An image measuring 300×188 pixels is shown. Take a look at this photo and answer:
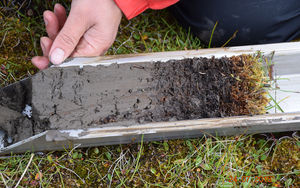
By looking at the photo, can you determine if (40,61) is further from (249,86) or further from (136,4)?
(249,86)

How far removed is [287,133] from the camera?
1653 millimetres

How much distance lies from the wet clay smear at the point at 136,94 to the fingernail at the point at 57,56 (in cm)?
6

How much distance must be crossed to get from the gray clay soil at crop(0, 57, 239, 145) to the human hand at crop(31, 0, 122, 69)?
20 centimetres

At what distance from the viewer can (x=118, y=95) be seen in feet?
4.13

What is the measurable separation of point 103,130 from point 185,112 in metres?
0.55

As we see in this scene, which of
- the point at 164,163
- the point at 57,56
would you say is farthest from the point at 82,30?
the point at 164,163

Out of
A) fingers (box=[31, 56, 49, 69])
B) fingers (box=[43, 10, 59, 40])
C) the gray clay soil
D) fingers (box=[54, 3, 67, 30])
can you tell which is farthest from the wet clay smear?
fingers (box=[54, 3, 67, 30])

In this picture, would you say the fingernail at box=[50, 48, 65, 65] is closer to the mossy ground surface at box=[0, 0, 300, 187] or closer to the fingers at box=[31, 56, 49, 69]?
the fingers at box=[31, 56, 49, 69]

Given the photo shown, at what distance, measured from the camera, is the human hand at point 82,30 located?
137cm

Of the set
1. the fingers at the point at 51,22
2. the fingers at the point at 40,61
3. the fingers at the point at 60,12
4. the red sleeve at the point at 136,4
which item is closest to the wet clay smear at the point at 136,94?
the fingers at the point at 40,61

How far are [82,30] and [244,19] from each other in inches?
55.3

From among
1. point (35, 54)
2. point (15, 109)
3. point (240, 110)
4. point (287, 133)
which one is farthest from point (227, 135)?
point (35, 54)

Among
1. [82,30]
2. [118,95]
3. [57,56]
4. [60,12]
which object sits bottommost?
[118,95]

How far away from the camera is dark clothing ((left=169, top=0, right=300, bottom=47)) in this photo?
5.37ft
